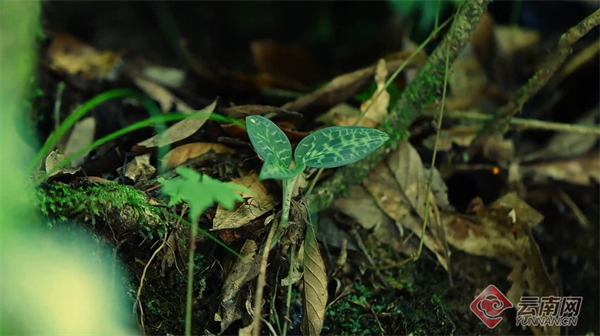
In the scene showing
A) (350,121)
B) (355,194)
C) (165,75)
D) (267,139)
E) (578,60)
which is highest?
(578,60)

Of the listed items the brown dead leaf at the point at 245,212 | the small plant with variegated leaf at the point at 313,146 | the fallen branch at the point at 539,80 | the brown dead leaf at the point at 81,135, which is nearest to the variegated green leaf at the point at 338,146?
the small plant with variegated leaf at the point at 313,146

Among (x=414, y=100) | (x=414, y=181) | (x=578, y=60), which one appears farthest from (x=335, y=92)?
(x=578, y=60)

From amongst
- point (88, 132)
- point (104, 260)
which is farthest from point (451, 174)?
point (88, 132)

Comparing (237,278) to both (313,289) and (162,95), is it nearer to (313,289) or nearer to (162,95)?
(313,289)

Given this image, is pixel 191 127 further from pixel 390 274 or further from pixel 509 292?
pixel 509 292

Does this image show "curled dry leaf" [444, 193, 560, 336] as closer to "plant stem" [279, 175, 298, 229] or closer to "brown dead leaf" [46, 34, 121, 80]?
"plant stem" [279, 175, 298, 229]

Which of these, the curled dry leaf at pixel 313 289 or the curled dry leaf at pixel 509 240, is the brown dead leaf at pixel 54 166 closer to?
the curled dry leaf at pixel 313 289
